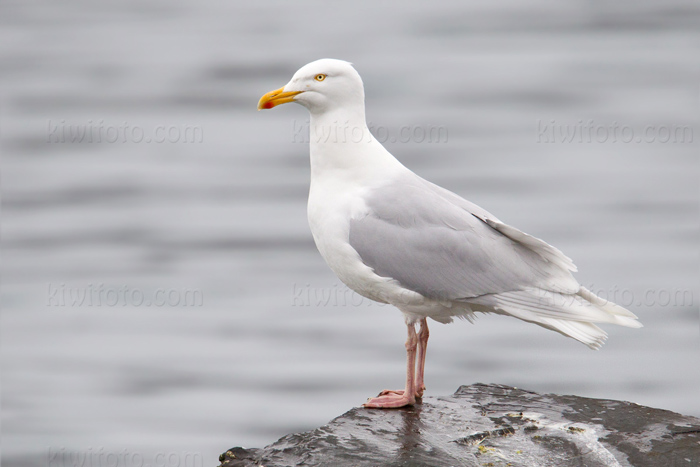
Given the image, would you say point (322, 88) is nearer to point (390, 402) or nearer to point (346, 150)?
point (346, 150)

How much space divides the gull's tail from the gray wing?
65 millimetres

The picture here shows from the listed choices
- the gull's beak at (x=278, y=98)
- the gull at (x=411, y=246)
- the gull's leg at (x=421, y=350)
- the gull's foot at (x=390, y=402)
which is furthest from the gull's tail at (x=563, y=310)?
the gull's beak at (x=278, y=98)

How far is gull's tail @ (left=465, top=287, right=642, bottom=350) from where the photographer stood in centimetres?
609

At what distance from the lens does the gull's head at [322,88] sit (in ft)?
21.1

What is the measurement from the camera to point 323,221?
6336 mm

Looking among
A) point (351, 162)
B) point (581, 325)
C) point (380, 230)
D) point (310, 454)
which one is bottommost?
point (310, 454)

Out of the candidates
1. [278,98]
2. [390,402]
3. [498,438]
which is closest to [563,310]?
[498,438]

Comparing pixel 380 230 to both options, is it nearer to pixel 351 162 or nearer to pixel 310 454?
pixel 351 162

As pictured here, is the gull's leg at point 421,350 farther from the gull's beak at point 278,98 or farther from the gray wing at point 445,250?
the gull's beak at point 278,98

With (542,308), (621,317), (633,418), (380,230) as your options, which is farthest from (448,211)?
(633,418)

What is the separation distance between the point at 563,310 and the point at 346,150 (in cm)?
194

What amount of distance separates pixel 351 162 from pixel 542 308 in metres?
1.74

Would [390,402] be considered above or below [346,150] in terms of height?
below

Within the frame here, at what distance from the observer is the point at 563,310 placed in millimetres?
6137
